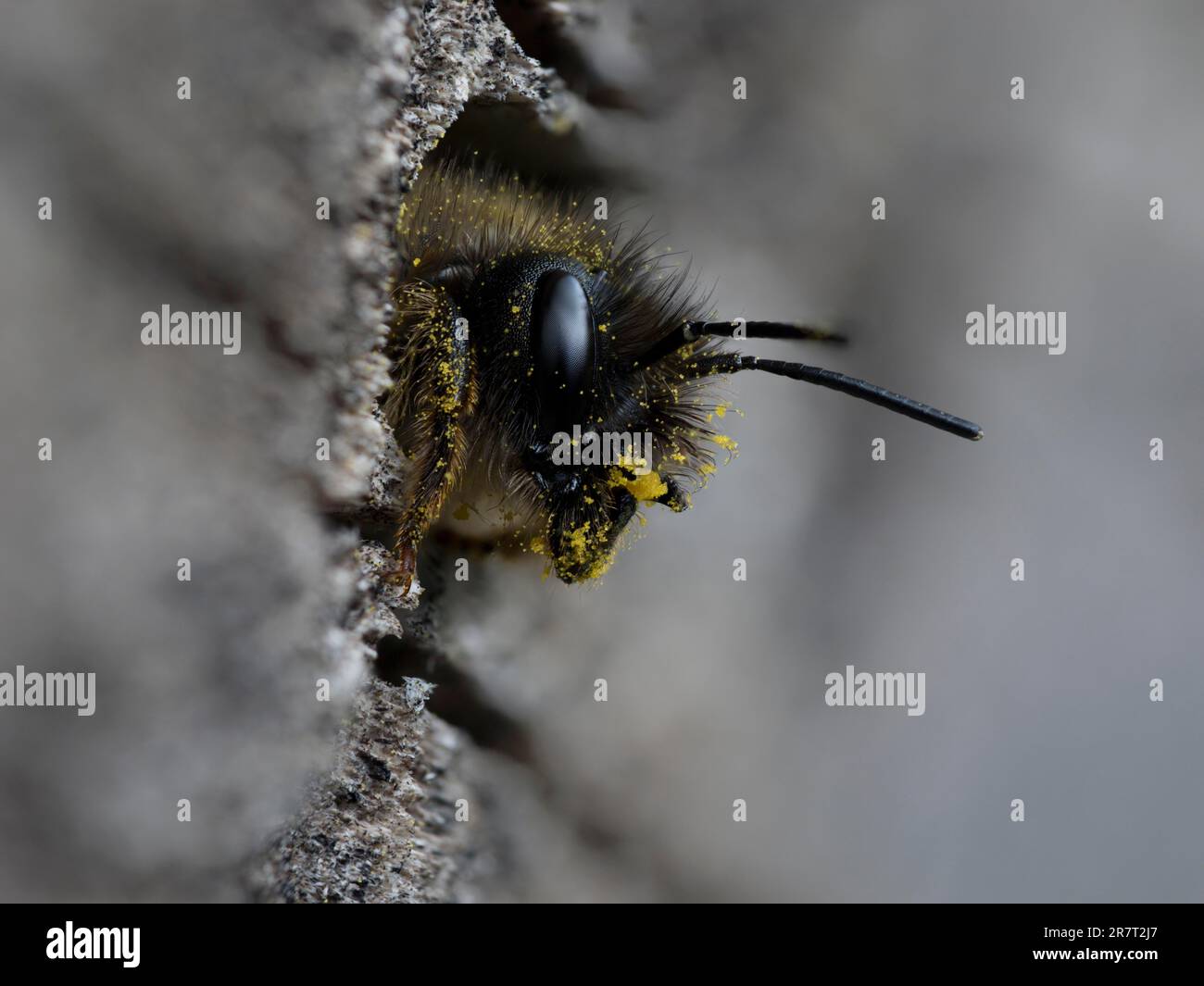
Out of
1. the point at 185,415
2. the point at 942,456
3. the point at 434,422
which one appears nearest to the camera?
the point at 185,415

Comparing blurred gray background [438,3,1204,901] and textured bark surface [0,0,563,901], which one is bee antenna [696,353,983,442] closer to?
blurred gray background [438,3,1204,901]

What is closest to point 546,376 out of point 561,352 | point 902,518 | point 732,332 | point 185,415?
point 561,352

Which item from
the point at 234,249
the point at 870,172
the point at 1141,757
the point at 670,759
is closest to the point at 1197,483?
the point at 1141,757

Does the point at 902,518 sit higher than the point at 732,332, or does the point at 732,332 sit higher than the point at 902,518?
the point at 732,332

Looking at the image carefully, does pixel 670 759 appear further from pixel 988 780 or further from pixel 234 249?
pixel 234 249

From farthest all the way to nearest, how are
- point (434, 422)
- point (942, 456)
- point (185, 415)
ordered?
point (942, 456), point (434, 422), point (185, 415)

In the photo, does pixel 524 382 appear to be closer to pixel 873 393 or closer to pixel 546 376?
pixel 546 376

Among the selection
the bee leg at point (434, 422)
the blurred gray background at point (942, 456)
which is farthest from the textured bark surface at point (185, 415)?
the blurred gray background at point (942, 456)
